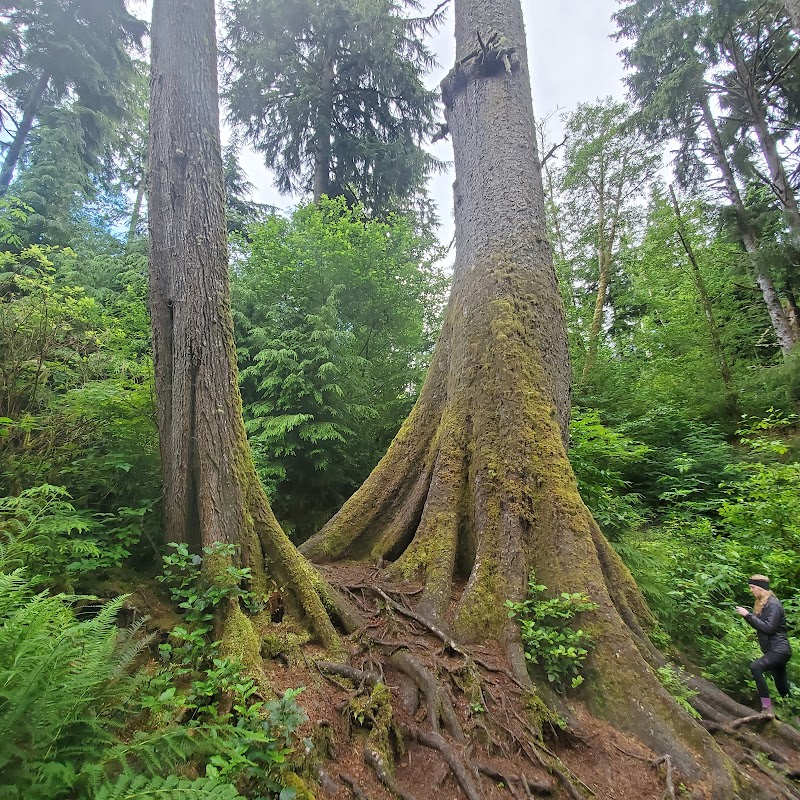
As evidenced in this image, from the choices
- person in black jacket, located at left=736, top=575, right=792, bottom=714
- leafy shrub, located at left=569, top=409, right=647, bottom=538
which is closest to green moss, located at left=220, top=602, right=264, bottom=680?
person in black jacket, located at left=736, top=575, right=792, bottom=714

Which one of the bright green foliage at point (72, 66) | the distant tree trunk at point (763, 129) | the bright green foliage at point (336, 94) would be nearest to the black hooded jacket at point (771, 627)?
the distant tree trunk at point (763, 129)

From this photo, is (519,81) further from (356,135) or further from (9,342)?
(356,135)

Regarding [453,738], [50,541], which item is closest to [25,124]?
[50,541]

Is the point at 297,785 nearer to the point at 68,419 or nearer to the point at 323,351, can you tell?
the point at 68,419

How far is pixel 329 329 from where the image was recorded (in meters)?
6.41

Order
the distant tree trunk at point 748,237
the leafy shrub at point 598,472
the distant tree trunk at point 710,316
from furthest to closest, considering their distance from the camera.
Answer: the distant tree trunk at point 748,237
the distant tree trunk at point 710,316
the leafy shrub at point 598,472

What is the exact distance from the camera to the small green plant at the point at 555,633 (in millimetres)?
2895

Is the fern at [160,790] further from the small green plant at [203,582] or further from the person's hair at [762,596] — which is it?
the person's hair at [762,596]

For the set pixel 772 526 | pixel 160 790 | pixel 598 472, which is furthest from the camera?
pixel 598 472

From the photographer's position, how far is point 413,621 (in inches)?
128

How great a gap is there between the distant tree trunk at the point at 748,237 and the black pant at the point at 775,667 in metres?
7.43

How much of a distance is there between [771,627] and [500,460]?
251 cm

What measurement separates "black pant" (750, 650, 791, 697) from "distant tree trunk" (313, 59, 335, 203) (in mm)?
12487

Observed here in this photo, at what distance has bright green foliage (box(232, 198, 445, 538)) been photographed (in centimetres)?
630
